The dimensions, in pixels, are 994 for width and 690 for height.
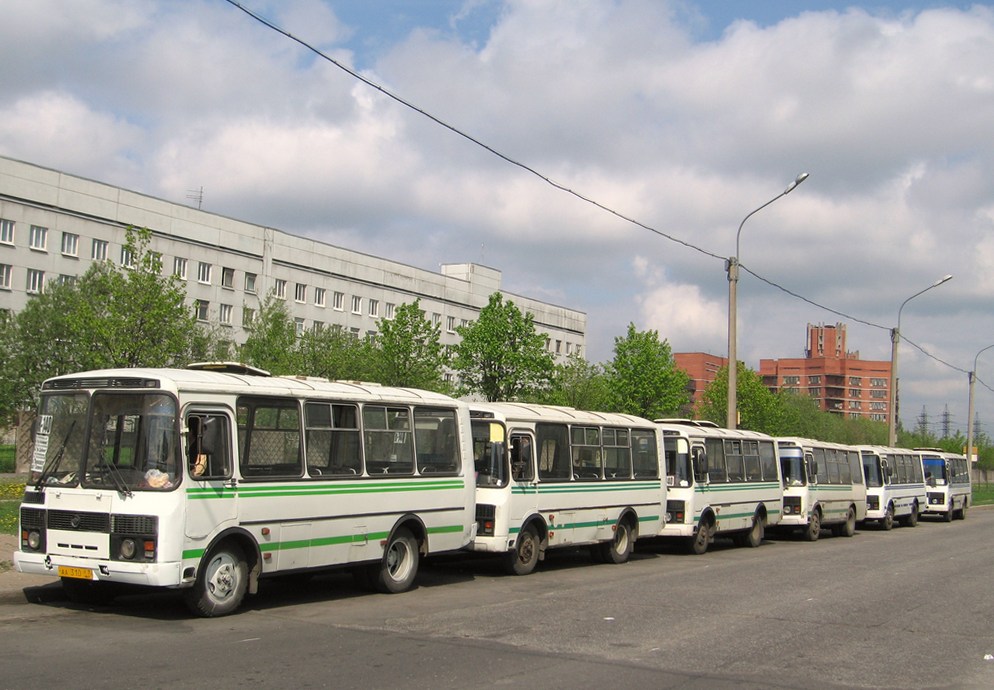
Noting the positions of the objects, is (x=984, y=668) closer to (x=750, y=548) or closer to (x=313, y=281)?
(x=750, y=548)

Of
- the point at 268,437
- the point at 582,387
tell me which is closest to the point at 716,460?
the point at 268,437

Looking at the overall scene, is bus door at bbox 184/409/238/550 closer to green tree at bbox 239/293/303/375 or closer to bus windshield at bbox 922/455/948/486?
green tree at bbox 239/293/303/375

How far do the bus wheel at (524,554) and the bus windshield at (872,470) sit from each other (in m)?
19.9

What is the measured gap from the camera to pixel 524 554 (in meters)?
17.0

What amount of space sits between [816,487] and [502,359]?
1810 cm

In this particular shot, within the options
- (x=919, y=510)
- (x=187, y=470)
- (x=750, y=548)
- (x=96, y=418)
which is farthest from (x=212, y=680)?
(x=919, y=510)

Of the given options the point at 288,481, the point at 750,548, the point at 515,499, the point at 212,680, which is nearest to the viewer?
the point at 212,680

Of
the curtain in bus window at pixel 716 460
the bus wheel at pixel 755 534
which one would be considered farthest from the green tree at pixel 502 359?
the curtain in bus window at pixel 716 460

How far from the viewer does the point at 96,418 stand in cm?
1130

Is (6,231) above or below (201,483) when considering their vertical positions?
above

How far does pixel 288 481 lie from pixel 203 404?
5.10ft

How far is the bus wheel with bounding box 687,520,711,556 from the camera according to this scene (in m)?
22.5

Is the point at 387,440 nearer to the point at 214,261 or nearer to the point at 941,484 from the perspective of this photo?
the point at 941,484

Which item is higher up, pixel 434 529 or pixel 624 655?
pixel 434 529
